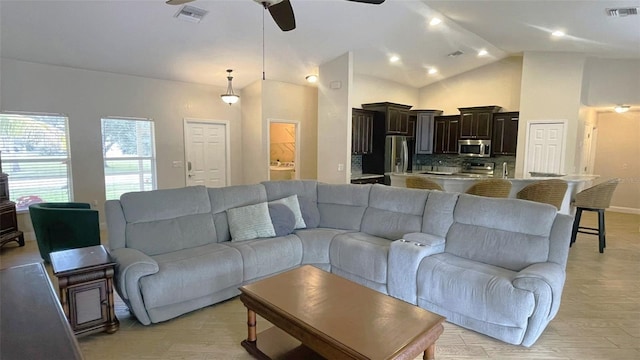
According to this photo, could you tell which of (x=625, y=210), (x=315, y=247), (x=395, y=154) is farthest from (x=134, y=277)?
(x=625, y=210)

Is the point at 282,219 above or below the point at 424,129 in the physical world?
below

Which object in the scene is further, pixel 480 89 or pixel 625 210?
pixel 480 89

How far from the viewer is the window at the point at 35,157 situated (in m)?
5.07

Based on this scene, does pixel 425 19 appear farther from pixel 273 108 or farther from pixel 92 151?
pixel 92 151

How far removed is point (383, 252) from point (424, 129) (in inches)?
233

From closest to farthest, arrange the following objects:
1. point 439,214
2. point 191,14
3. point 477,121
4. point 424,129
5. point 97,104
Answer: point 439,214, point 191,14, point 97,104, point 477,121, point 424,129

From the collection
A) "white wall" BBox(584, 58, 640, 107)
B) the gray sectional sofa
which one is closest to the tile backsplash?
the gray sectional sofa

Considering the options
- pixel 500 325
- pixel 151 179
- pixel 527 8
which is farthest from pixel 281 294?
pixel 151 179

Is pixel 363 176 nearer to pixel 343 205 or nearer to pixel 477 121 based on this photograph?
pixel 477 121

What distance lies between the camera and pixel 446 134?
833 cm

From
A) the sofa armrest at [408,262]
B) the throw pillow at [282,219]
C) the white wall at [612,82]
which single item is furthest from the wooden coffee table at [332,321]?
the white wall at [612,82]

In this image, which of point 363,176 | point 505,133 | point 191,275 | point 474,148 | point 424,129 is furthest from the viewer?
point 424,129

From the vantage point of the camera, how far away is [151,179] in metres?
6.57

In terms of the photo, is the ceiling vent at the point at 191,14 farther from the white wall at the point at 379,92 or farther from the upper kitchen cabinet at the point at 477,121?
the upper kitchen cabinet at the point at 477,121
